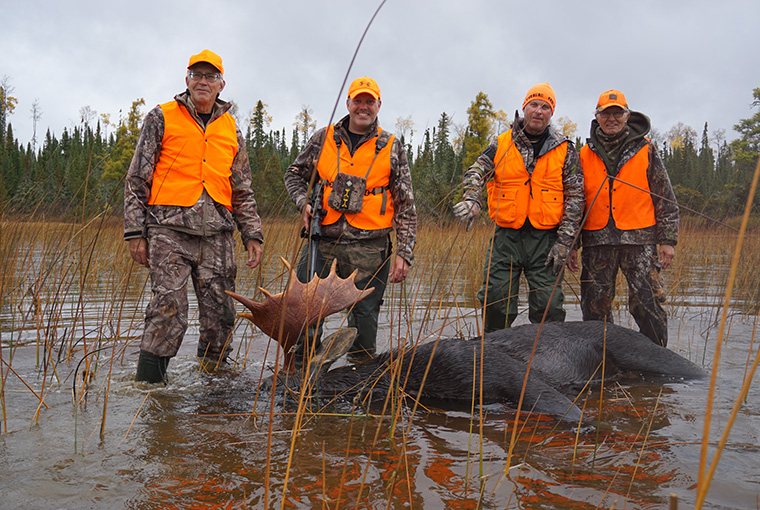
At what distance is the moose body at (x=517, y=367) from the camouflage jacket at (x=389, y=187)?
138 centimetres

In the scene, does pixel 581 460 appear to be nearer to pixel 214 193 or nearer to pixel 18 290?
pixel 214 193

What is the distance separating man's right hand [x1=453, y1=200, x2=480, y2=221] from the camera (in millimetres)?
4367

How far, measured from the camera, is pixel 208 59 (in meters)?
4.16

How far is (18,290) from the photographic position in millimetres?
Answer: 6355

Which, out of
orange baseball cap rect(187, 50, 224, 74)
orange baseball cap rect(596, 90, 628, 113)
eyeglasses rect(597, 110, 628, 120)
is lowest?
orange baseball cap rect(187, 50, 224, 74)

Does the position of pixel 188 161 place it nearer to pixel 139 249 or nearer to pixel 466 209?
pixel 139 249

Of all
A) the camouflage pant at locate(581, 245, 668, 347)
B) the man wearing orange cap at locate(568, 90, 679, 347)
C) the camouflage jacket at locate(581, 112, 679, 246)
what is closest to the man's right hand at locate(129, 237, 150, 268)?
the man wearing orange cap at locate(568, 90, 679, 347)

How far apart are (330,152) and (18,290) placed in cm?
422

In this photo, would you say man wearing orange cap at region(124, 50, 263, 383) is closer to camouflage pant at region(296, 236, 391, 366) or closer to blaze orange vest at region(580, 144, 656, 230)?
camouflage pant at region(296, 236, 391, 366)

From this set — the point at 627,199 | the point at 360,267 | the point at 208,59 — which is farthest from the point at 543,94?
the point at 208,59

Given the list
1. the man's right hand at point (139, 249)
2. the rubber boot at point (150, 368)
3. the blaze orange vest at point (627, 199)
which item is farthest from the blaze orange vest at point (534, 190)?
the rubber boot at point (150, 368)

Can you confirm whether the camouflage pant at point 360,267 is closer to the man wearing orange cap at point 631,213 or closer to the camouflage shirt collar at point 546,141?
the camouflage shirt collar at point 546,141

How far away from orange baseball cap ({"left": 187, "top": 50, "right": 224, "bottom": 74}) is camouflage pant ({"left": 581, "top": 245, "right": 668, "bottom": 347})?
3.84 meters

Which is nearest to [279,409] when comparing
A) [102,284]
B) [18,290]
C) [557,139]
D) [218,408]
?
[218,408]
